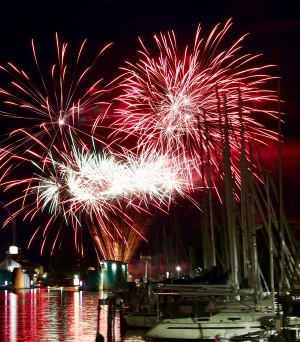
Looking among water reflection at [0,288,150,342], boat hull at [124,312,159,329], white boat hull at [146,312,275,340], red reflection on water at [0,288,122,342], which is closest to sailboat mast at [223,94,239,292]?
white boat hull at [146,312,275,340]

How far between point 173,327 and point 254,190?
1068cm

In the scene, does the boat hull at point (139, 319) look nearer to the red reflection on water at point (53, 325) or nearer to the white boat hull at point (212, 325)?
the red reflection on water at point (53, 325)

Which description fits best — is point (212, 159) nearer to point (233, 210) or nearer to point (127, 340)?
point (233, 210)

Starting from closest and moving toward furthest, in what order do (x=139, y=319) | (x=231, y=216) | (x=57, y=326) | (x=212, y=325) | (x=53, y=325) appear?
(x=212, y=325) < (x=231, y=216) < (x=139, y=319) < (x=57, y=326) < (x=53, y=325)

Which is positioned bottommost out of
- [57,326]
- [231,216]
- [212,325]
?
[57,326]

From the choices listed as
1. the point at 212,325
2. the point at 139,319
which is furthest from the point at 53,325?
the point at 212,325

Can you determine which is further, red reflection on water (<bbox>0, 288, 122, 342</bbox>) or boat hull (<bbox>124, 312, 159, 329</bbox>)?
boat hull (<bbox>124, 312, 159, 329</bbox>)

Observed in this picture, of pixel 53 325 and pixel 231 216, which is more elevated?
pixel 231 216

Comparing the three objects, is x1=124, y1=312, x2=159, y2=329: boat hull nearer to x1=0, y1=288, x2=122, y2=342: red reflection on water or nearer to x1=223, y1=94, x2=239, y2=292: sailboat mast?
x1=0, y1=288, x2=122, y2=342: red reflection on water

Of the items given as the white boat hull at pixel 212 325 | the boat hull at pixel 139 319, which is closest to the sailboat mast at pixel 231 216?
the white boat hull at pixel 212 325

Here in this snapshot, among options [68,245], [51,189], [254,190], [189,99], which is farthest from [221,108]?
[68,245]

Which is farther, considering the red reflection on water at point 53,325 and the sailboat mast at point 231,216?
the sailboat mast at point 231,216

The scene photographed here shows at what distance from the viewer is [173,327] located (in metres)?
28.7

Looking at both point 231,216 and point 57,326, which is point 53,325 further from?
point 231,216
